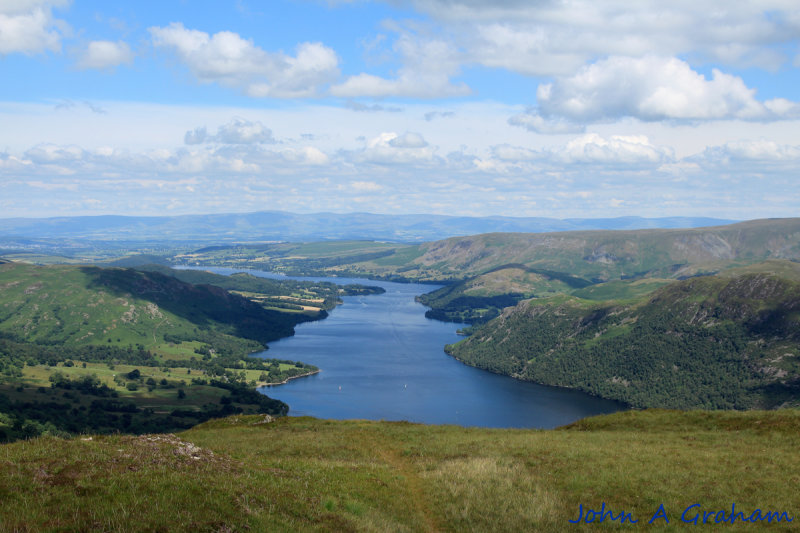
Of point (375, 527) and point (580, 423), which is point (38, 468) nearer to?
point (375, 527)

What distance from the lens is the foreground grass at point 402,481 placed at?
79.6 feet

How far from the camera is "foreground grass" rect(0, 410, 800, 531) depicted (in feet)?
79.6

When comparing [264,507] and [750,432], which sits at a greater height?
[264,507]

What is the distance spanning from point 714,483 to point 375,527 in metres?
23.5

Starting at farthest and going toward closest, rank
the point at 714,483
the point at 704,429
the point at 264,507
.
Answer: the point at 704,429 < the point at 714,483 < the point at 264,507

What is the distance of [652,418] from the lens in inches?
2601

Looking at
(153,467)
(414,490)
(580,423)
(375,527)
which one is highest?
(153,467)

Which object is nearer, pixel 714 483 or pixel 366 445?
pixel 714 483

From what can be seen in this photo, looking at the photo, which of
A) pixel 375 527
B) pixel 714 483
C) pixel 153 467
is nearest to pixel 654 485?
pixel 714 483

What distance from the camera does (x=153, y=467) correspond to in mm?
30203

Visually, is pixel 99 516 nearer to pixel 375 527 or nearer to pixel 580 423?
pixel 375 527

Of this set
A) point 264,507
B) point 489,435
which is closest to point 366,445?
point 489,435

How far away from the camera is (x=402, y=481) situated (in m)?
39.0

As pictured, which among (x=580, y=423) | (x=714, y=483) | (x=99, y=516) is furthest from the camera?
(x=580, y=423)
